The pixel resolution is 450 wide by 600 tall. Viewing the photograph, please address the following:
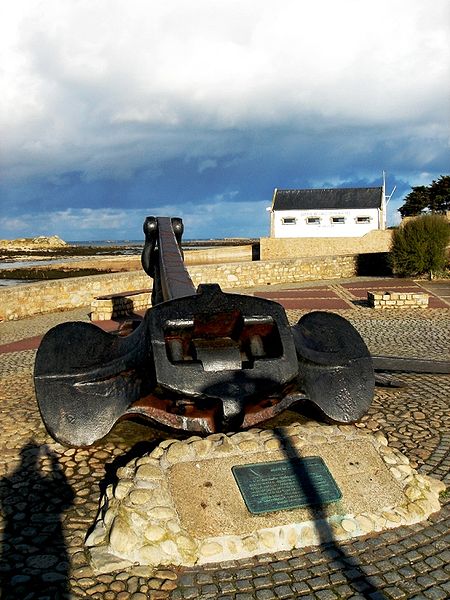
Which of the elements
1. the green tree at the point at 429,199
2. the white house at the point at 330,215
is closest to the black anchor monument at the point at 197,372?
the white house at the point at 330,215

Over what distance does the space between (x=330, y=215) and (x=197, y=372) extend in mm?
32400

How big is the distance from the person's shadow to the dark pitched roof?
3228 cm

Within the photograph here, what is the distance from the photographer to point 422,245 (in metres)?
20.2

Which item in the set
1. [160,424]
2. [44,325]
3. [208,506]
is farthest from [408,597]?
[44,325]

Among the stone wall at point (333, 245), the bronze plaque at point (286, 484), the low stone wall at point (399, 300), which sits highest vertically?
the stone wall at point (333, 245)

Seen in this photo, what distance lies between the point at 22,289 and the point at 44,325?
1.64 m

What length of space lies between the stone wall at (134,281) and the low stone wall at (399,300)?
696cm

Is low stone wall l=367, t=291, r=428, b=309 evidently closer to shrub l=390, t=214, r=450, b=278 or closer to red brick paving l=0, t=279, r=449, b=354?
red brick paving l=0, t=279, r=449, b=354

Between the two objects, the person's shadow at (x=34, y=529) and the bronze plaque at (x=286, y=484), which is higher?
the bronze plaque at (x=286, y=484)

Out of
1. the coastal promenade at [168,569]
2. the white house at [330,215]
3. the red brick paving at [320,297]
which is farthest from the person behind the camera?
the white house at [330,215]

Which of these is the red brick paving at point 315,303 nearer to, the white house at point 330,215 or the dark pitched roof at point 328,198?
the white house at point 330,215

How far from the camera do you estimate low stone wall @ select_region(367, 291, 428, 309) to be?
12.8 metres

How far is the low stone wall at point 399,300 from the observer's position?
12812 millimetres

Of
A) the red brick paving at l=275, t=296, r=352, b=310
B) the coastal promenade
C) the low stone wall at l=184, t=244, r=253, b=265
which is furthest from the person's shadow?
the low stone wall at l=184, t=244, r=253, b=265
